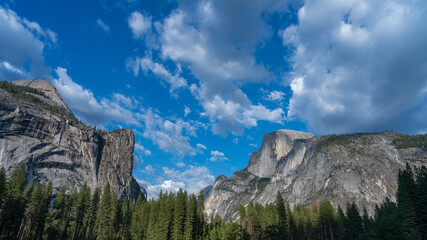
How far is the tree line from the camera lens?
50.8 metres

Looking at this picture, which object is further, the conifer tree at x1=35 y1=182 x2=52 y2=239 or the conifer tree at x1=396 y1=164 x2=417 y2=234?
the conifer tree at x1=35 y1=182 x2=52 y2=239

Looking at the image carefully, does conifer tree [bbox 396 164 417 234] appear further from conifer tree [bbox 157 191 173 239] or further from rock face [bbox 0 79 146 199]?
rock face [bbox 0 79 146 199]

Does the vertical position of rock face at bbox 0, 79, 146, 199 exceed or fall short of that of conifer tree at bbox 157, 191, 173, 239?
it exceeds it

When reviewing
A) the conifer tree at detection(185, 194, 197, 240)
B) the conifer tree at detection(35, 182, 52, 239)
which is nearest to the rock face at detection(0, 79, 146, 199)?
the conifer tree at detection(35, 182, 52, 239)

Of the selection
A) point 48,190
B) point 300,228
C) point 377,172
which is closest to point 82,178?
point 48,190

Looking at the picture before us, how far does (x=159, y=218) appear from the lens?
66625 mm

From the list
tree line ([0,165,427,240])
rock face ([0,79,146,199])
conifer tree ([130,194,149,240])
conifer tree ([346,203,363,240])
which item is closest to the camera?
tree line ([0,165,427,240])

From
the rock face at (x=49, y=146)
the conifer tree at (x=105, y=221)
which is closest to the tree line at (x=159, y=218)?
the conifer tree at (x=105, y=221)

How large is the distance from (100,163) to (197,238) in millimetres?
148891

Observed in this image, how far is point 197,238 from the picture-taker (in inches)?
2672

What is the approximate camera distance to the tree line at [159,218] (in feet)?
167

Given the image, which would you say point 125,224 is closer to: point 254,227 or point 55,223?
point 55,223

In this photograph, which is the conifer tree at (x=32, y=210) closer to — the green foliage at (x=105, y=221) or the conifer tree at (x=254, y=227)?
the green foliage at (x=105, y=221)

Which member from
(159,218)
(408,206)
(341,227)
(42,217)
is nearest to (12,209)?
(42,217)
